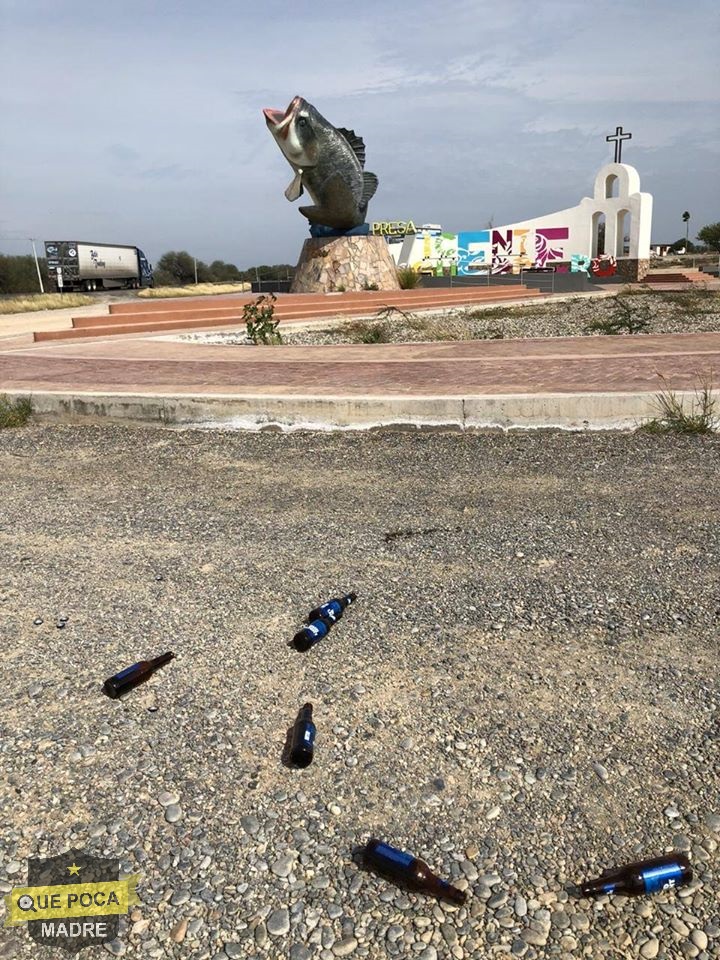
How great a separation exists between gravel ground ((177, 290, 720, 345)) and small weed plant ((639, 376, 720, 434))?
22.4 ft

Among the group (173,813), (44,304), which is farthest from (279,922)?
(44,304)

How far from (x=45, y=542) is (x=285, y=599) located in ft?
5.71

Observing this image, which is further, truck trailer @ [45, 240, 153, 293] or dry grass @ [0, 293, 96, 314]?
truck trailer @ [45, 240, 153, 293]

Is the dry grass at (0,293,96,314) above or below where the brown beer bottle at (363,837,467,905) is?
above

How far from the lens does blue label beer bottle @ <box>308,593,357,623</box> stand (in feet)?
10.0

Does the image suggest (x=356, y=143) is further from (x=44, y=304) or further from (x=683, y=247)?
(x=683, y=247)

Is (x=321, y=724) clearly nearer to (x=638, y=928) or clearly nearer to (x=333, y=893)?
(x=333, y=893)

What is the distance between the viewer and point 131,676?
264 centimetres

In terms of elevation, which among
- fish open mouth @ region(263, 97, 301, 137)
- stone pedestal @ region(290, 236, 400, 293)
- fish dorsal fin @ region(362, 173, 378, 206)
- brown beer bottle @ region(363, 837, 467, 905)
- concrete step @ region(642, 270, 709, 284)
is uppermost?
fish open mouth @ region(263, 97, 301, 137)

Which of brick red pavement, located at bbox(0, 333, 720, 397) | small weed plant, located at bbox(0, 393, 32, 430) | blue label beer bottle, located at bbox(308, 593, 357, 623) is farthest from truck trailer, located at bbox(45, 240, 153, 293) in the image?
blue label beer bottle, located at bbox(308, 593, 357, 623)

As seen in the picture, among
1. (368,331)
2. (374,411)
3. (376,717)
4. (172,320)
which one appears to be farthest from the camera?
(172,320)

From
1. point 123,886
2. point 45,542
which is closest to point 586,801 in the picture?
point 123,886

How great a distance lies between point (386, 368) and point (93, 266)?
129 ft

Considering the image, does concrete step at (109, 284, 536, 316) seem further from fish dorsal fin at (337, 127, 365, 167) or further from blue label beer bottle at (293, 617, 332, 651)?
blue label beer bottle at (293, 617, 332, 651)
